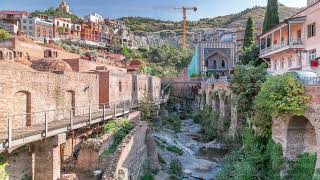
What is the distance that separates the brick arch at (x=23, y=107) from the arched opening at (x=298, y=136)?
13.3m

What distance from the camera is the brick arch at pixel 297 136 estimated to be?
18.9m

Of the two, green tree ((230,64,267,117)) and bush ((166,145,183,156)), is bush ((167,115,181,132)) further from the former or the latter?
green tree ((230,64,267,117))

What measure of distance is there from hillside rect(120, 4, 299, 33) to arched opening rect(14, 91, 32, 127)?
135 meters

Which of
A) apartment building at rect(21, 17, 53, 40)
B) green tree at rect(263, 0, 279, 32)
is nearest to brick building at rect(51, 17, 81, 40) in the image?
apartment building at rect(21, 17, 53, 40)

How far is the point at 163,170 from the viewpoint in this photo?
2439 centimetres

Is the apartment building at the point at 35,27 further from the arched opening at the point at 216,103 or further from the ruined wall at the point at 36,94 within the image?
the ruined wall at the point at 36,94

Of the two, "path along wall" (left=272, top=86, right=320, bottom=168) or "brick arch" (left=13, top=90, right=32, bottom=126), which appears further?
"brick arch" (left=13, top=90, right=32, bottom=126)

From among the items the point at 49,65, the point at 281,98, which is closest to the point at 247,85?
the point at 281,98

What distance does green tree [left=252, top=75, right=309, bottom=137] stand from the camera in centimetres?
1778

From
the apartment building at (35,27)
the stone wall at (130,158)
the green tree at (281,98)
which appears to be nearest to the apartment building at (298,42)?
the green tree at (281,98)

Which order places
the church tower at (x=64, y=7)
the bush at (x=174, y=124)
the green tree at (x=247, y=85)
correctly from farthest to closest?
1. the church tower at (x=64, y=7)
2. the bush at (x=174, y=124)
3. the green tree at (x=247, y=85)

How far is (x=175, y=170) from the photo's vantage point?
24797mm

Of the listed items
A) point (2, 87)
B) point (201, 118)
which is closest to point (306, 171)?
point (2, 87)

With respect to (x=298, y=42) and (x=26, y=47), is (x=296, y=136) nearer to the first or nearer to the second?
(x=298, y=42)
